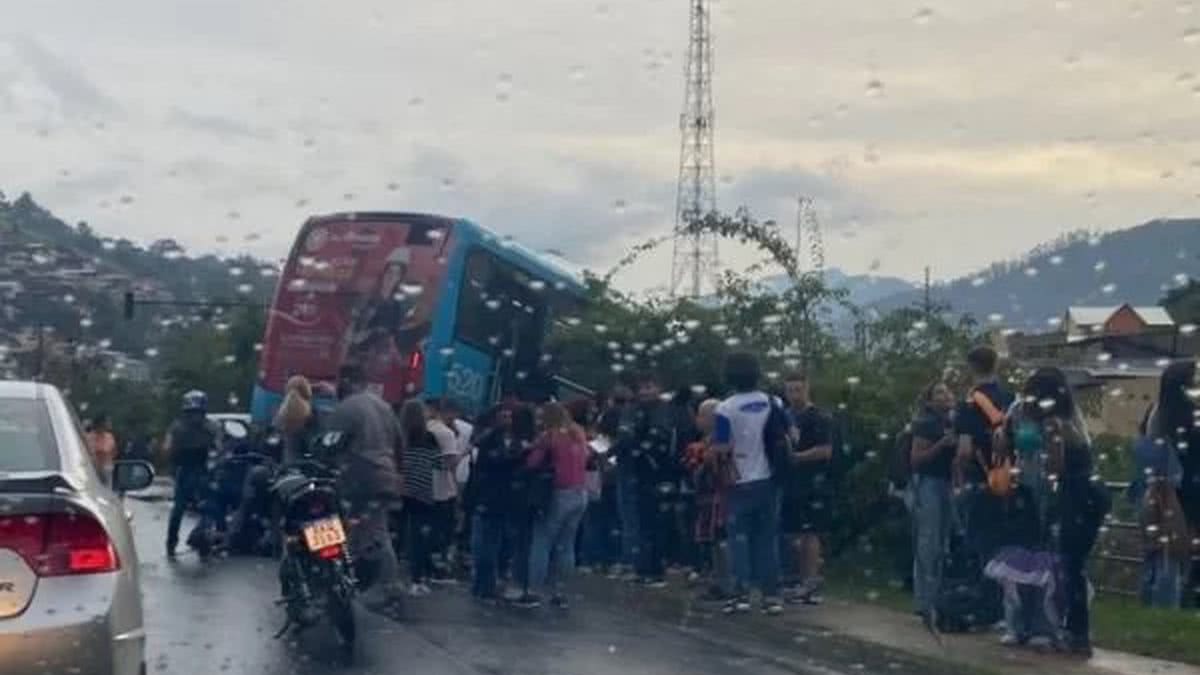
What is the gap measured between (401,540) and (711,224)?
7.06m

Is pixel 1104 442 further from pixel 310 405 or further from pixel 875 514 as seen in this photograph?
pixel 310 405

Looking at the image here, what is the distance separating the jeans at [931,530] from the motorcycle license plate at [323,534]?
3757 millimetres

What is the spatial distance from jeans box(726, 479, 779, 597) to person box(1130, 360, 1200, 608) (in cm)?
261

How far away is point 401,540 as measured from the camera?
Answer: 18.7m

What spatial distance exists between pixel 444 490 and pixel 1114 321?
554 cm

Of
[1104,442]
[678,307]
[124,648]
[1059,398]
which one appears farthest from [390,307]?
[124,648]

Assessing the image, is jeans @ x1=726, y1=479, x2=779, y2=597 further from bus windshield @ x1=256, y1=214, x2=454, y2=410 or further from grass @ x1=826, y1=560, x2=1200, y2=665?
bus windshield @ x1=256, y1=214, x2=454, y2=410

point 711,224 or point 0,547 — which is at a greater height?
point 711,224

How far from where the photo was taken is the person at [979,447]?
546 inches

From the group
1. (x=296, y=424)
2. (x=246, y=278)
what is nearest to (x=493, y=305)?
(x=246, y=278)

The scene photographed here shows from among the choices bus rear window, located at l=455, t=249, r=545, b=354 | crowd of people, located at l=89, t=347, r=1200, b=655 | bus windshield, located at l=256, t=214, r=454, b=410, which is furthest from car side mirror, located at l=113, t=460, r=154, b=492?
bus rear window, located at l=455, t=249, r=545, b=354

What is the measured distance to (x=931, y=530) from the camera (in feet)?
47.5

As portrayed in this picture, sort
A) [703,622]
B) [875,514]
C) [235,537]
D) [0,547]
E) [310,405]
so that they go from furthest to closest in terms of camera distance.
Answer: [235,537] → [875,514] → [310,405] → [703,622] → [0,547]

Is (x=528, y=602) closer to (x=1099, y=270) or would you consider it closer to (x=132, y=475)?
(x=1099, y=270)
